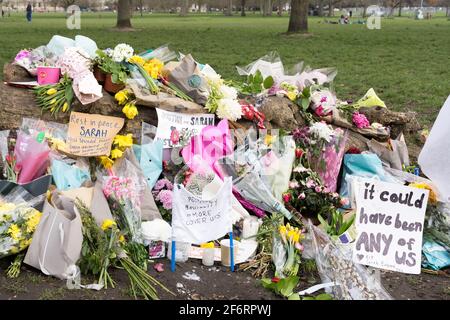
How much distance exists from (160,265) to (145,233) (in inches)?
11.0

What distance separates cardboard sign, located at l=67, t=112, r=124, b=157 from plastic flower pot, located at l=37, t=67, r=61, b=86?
1.43 feet

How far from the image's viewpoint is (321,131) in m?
4.54

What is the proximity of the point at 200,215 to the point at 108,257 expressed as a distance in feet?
2.10

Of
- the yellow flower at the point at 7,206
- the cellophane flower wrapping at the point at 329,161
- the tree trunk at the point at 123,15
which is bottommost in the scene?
the yellow flower at the point at 7,206

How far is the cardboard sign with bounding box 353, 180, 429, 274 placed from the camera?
141 inches

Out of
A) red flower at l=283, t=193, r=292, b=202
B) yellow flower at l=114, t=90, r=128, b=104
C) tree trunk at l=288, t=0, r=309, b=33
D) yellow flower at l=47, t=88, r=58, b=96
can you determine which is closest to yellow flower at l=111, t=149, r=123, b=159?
yellow flower at l=114, t=90, r=128, b=104

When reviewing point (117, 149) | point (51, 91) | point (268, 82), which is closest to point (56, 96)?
point (51, 91)

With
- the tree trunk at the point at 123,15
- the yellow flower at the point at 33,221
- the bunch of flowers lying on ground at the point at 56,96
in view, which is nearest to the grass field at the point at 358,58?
the tree trunk at the point at 123,15

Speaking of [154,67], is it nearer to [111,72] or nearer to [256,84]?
[111,72]

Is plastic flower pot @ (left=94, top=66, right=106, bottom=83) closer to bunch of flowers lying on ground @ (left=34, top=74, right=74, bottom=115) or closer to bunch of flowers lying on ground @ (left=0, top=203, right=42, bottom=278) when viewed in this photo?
bunch of flowers lying on ground @ (left=34, top=74, right=74, bottom=115)

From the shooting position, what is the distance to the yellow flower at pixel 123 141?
13.5ft

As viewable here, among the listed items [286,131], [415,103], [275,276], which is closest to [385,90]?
[415,103]

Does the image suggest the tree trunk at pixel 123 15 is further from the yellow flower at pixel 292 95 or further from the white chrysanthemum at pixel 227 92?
the white chrysanthemum at pixel 227 92

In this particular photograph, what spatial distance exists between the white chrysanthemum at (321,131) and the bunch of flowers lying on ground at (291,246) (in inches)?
38.4
